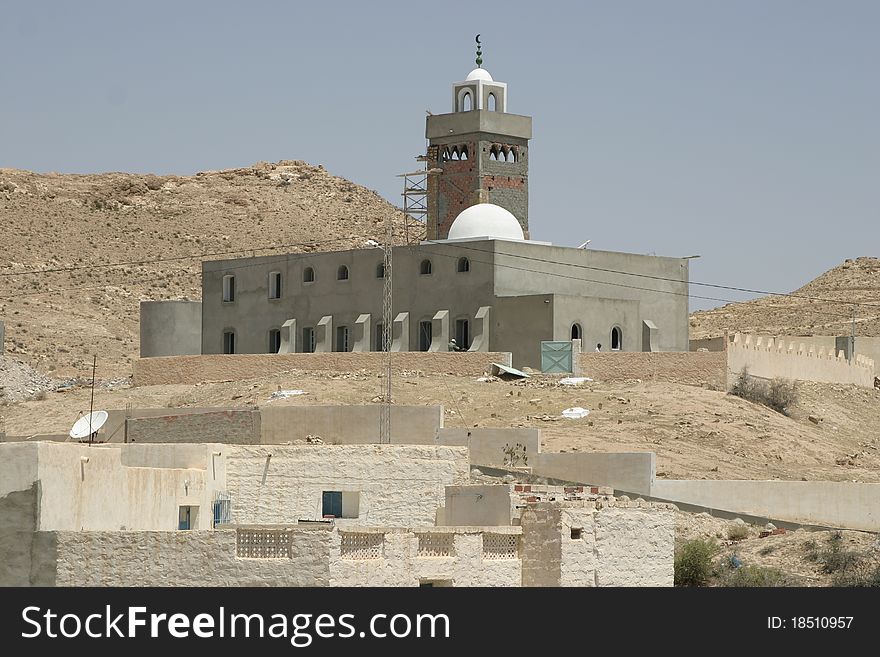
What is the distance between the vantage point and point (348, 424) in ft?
143

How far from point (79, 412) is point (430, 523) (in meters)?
20.0

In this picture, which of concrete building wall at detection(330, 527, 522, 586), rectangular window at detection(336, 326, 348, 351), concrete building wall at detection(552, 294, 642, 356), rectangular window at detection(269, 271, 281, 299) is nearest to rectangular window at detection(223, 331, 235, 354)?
rectangular window at detection(269, 271, 281, 299)

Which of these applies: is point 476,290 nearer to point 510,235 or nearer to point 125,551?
point 510,235

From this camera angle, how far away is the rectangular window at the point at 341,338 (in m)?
59.9

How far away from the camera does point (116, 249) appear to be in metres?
105

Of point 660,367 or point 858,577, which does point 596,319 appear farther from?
point 858,577

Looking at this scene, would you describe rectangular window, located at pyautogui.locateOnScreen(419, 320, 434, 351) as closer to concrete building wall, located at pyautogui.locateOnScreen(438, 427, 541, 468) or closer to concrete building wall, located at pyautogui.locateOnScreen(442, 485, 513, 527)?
concrete building wall, located at pyautogui.locateOnScreen(438, 427, 541, 468)

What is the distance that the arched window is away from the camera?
5703 centimetres

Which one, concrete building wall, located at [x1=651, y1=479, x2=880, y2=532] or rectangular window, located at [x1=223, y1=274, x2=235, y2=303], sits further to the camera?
rectangular window, located at [x1=223, y1=274, x2=235, y2=303]

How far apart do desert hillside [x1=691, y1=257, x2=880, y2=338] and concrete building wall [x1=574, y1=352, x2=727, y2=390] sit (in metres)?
32.8

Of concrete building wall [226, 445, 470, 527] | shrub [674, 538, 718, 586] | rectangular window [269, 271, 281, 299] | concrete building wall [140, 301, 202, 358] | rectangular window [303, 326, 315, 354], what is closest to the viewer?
shrub [674, 538, 718, 586]

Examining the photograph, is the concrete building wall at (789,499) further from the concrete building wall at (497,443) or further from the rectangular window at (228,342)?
the rectangular window at (228,342)

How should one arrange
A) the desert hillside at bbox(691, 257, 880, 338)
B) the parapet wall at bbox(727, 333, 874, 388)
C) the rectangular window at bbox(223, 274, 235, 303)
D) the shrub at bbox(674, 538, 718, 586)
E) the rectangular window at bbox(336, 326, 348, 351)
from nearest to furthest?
the shrub at bbox(674, 538, 718, 586)
the parapet wall at bbox(727, 333, 874, 388)
the rectangular window at bbox(336, 326, 348, 351)
the rectangular window at bbox(223, 274, 235, 303)
the desert hillside at bbox(691, 257, 880, 338)
